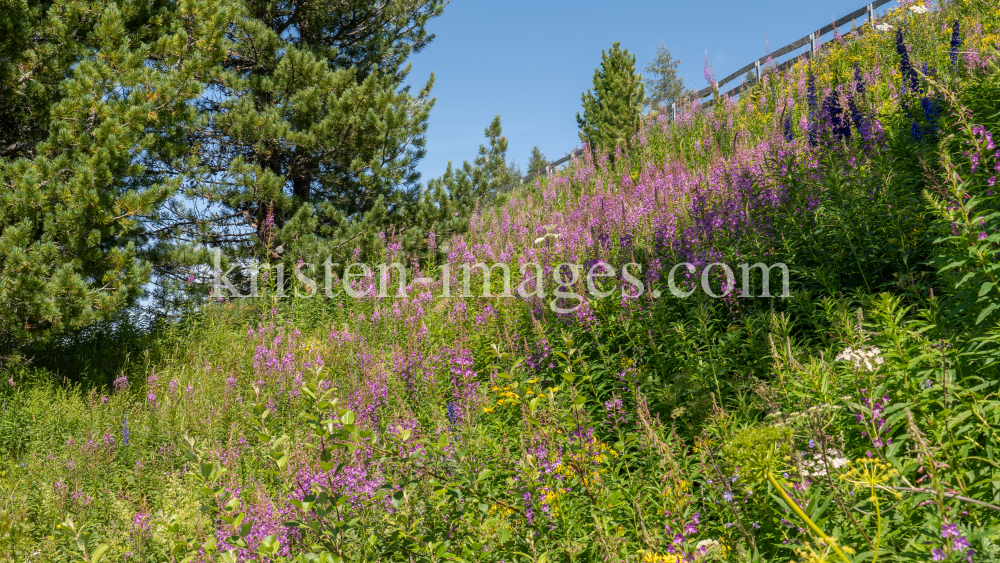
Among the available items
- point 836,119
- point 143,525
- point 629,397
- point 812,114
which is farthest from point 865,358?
point 812,114

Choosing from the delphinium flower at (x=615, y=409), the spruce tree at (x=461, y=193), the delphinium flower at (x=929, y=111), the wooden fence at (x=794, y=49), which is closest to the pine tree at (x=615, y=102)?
the wooden fence at (x=794, y=49)

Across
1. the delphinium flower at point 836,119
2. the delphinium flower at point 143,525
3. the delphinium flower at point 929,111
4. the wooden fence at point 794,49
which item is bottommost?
the delphinium flower at point 143,525

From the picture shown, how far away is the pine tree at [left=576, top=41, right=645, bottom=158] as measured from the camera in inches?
544

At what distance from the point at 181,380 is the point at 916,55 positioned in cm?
1181

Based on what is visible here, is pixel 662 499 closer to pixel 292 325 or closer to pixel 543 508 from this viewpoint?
pixel 543 508

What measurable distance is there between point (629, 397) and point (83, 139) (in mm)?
7101

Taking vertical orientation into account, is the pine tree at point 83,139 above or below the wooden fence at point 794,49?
below

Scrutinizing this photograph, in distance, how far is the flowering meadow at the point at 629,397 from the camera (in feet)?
7.16

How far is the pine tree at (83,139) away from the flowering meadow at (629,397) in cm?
126

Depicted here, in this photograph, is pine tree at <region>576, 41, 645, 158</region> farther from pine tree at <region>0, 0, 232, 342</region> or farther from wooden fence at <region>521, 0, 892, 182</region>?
pine tree at <region>0, 0, 232, 342</region>

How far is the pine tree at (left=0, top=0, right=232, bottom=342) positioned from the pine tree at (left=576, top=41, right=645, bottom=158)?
8.81 meters

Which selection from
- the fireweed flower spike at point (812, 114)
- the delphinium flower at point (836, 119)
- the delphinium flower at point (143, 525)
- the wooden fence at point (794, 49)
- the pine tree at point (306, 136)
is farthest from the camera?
the wooden fence at point (794, 49)

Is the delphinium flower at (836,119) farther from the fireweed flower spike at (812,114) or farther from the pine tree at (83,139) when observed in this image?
the pine tree at (83,139)

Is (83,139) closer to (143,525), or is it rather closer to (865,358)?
(143,525)
